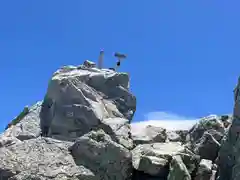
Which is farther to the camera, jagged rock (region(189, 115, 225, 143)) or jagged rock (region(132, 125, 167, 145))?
jagged rock (region(189, 115, 225, 143))

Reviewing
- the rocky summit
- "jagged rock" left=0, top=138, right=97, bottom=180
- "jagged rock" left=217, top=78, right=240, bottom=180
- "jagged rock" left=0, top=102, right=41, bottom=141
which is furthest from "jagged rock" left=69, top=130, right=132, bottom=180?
"jagged rock" left=0, top=102, right=41, bottom=141

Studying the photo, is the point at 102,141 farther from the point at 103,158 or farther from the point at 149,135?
the point at 149,135

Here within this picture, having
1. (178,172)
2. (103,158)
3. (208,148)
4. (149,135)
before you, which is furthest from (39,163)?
(208,148)

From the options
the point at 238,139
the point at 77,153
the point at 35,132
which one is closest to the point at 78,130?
the point at 35,132

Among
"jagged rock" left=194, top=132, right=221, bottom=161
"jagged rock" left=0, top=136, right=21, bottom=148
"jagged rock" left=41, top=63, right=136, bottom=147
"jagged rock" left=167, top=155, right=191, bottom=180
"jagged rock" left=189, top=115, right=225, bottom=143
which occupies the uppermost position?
"jagged rock" left=41, top=63, right=136, bottom=147

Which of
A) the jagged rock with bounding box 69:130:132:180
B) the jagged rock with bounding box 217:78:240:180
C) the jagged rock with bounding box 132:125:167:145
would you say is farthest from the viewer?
the jagged rock with bounding box 132:125:167:145

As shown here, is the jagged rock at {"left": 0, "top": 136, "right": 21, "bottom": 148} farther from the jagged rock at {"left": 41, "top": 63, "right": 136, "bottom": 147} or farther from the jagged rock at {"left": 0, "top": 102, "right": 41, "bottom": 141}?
the jagged rock at {"left": 41, "top": 63, "right": 136, "bottom": 147}

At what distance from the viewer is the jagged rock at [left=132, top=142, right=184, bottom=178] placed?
24.6 metres

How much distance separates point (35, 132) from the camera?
3350 cm

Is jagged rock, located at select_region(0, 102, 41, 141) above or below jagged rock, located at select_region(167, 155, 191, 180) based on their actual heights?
above

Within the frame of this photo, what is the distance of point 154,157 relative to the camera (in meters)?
25.0

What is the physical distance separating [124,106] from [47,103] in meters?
6.28

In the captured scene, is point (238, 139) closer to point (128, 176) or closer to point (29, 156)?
point (128, 176)

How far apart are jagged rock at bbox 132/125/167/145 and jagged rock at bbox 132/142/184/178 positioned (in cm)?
247
